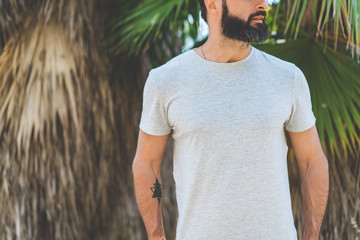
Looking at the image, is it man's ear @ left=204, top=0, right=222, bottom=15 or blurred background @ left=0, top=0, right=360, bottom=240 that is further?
blurred background @ left=0, top=0, right=360, bottom=240

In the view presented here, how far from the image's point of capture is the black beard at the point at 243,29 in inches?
61.5

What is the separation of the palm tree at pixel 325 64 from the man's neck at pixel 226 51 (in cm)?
93

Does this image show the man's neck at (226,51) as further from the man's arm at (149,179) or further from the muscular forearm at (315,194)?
the muscular forearm at (315,194)

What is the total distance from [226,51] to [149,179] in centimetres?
54

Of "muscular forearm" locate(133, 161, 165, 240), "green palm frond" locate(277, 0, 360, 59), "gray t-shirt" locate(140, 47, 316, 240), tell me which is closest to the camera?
"gray t-shirt" locate(140, 47, 316, 240)

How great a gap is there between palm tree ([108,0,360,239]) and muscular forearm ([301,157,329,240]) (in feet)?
3.09

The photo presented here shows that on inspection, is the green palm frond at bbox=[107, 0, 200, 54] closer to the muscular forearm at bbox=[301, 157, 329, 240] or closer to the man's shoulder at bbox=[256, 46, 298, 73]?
the man's shoulder at bbox=[256, 46, 298, 73]

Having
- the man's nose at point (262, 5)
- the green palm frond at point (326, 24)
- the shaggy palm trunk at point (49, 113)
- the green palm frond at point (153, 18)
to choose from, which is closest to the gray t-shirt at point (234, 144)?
the man's nose at point (262, 5)

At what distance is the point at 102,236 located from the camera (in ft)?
12.4

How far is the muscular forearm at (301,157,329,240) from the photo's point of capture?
5.35 feet

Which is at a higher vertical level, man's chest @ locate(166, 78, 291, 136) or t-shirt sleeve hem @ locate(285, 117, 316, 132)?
man's chest @ locate(166, 78, 291, 136)

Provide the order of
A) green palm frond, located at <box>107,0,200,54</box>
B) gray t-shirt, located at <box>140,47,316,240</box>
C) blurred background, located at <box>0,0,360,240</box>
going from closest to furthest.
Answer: gray t-shirt, located at <box>140,47,316,240</box> < green palm frond, located at <box>107,0,200,54</box> < blurred background, located at <box>0,0,360,240</box>

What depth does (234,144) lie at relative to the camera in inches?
57.6

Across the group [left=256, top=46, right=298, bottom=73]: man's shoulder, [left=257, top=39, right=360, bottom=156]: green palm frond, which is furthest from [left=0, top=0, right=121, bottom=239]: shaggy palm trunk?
[left=256, top=46, right=298, bottom=73]: man's shoulder
